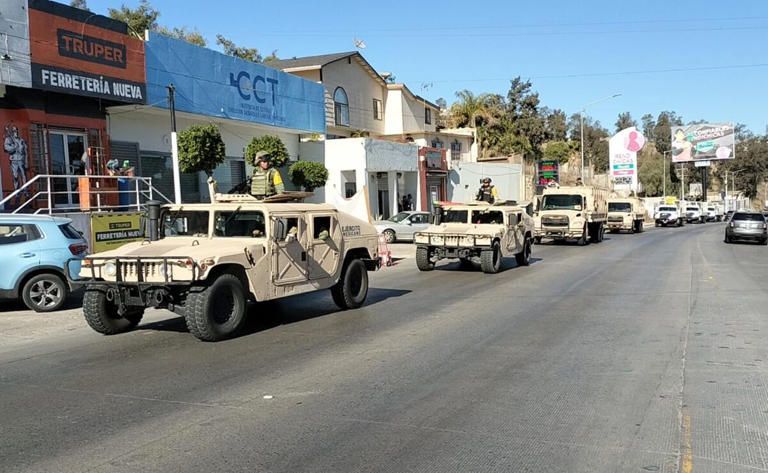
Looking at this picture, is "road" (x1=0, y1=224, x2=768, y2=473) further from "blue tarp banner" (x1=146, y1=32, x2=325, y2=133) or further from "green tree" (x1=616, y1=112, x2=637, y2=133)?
"green tree" (x1=616, y1=112, x2=637, y2=133)

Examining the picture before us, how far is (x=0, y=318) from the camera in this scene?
10844 millimetres

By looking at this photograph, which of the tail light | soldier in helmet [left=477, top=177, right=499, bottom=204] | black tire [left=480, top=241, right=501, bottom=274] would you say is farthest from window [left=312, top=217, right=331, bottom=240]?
soldier in helmet [left=477, top=177, right=499, bottom=204]

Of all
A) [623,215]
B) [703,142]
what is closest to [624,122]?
[703,142]

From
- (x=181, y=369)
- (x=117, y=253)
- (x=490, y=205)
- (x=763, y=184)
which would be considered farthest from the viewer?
(x=763, y=184)

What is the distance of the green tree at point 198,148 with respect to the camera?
64.0 feet

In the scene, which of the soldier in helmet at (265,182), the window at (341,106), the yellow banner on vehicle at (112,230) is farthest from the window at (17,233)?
the window at (341,106)

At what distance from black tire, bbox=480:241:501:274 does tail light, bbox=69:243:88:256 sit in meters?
8.82

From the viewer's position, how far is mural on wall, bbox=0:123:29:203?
16.3 m

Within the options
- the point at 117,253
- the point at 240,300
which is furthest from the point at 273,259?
the point at 117,253

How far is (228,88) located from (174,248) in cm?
1644

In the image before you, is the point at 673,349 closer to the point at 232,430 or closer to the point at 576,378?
the point at 576,378

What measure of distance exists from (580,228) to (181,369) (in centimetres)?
2177

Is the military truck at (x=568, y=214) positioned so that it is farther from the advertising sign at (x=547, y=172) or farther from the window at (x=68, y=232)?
the advertising sign at (x=547, y=172)

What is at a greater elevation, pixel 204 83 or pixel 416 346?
pixel 204 83
